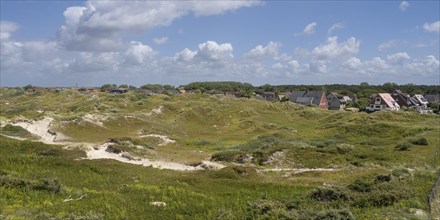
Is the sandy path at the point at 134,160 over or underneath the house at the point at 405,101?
underneath

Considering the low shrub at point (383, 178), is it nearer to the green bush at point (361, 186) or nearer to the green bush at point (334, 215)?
the green bush at point (361, 186)

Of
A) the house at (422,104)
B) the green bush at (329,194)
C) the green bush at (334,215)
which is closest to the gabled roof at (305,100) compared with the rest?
the house at (422,104)

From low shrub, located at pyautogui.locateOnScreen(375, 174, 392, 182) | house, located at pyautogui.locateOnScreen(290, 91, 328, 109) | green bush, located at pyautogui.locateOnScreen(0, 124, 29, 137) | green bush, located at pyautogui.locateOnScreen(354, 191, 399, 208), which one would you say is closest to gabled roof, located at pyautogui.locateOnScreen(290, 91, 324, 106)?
house, located at pyautogui.locateOnScreen(290, 91, 328, 109)

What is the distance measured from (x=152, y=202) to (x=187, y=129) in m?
52.7

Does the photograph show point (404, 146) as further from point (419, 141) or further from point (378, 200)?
point (378, 200)

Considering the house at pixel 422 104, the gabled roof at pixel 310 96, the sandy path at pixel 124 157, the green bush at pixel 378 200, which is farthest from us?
the gabled roof at pixel 310 96

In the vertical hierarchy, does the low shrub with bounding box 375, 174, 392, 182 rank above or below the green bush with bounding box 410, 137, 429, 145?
above

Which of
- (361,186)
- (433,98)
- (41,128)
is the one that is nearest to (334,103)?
(433,98)

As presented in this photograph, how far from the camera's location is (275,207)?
1695 centimetres

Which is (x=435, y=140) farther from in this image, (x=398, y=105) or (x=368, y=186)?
(x=398, y=105)

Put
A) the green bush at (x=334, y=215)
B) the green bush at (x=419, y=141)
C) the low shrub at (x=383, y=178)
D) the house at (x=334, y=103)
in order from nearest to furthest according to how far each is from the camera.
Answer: the green bush at (x=334, y=215) → the low shrub at (x=383, y=178) → the green bush at (x=419, y=141) → the house at (x=334, y=103)

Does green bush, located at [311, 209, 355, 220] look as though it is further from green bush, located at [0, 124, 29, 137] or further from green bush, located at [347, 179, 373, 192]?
green bush, located at [0, 124, 29, 137]

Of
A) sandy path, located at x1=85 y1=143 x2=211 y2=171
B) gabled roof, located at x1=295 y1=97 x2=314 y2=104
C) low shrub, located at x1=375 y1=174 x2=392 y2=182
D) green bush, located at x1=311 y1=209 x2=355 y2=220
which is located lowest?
sandy path, located at x1=85 y1=143 x2=211 y2=171

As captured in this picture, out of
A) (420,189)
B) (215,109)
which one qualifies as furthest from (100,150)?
(215,109)
